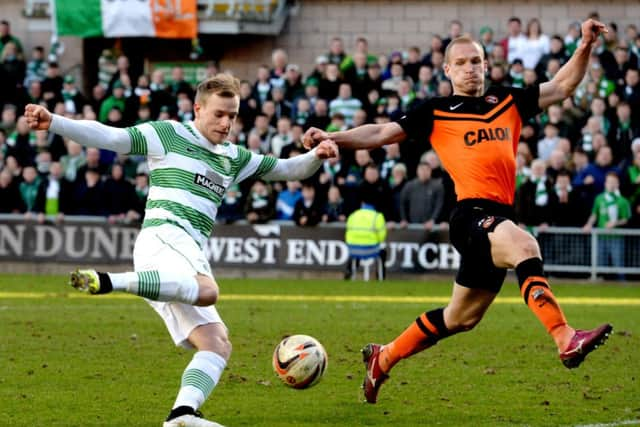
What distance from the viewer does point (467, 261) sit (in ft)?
28.8

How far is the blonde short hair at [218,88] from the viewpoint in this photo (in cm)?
818

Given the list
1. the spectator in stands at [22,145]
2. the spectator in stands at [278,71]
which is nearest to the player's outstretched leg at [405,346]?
the spectator in stands at [22,145]

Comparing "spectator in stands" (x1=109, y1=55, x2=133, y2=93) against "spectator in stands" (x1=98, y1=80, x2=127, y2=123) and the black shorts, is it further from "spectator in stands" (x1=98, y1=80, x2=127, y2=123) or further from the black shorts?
the black shorts

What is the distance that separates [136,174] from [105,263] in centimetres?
210

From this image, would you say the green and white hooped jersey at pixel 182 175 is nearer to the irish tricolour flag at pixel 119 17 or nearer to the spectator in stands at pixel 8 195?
the spectator in stands at pixel 8 195

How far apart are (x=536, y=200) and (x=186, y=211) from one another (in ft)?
44.5

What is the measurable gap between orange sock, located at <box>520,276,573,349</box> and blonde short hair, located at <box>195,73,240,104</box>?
2.18m

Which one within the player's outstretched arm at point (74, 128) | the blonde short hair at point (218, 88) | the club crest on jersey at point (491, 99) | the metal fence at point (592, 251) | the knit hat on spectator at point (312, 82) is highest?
the blonde short hair at point (218, 88)

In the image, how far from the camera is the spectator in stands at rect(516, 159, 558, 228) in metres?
20.9

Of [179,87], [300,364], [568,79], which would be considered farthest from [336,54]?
[300,364]

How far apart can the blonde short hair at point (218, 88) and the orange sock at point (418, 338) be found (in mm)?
2251

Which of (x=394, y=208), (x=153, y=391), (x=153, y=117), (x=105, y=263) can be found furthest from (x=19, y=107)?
(x=153, y=391)

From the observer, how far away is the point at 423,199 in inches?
843

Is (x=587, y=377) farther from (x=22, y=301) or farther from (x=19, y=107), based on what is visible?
(x=19, y=107)
